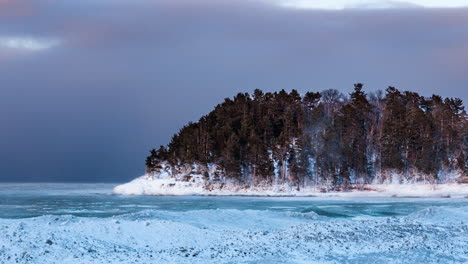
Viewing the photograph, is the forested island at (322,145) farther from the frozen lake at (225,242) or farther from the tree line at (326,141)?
the frozen lake at (225,242)

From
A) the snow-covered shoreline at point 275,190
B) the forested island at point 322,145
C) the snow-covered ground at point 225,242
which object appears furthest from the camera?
the forested island at point 322,145

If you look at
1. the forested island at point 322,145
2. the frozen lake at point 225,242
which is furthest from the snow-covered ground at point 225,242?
the forested island at point 322,145

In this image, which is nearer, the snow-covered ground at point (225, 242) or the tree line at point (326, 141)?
the snow-covered ground at point (225, 242)

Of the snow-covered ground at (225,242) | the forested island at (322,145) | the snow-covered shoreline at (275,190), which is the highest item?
the forested island at (322,145)

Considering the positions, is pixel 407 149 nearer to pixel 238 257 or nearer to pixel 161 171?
pixel 161 171

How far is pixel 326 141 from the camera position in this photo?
3430 inches

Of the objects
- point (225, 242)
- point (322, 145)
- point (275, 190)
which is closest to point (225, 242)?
point (225, 242)

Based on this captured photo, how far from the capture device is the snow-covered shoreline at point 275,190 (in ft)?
253

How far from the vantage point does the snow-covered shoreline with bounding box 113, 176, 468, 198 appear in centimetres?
7719

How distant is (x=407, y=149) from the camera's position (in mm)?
86688

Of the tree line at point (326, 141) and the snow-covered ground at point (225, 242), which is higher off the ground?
the tree line at point (326, 141)

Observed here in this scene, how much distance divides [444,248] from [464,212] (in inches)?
630

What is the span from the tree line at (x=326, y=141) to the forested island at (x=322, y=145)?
164 mm

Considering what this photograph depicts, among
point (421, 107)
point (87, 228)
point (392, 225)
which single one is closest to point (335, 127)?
point (421, 107)
